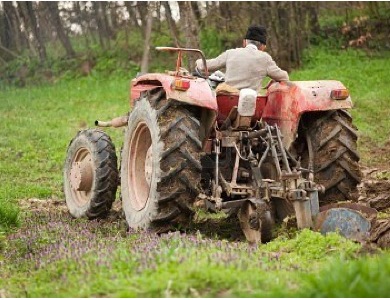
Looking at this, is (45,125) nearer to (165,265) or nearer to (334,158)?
(334,158)

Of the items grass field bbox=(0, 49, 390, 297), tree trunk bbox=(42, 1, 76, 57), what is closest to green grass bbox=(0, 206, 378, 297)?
grass field bbox=(0, 49, 390, 297)

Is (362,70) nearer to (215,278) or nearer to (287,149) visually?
(287,149)

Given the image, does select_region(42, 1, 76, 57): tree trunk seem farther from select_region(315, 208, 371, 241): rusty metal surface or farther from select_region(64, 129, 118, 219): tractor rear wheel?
select_region(315, 208, 371, 241): rusty metal surface

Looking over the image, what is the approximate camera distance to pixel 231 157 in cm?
748

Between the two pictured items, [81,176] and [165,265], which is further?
[81,176]

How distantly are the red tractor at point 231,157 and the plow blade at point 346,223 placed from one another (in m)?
0.01

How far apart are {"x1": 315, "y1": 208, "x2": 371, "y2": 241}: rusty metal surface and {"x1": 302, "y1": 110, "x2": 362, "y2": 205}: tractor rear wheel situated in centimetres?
128

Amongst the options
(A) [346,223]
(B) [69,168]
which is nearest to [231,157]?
(A) [346,223]

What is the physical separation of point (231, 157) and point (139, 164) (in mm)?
1096

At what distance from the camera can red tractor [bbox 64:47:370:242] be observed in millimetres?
6746

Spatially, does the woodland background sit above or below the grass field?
above

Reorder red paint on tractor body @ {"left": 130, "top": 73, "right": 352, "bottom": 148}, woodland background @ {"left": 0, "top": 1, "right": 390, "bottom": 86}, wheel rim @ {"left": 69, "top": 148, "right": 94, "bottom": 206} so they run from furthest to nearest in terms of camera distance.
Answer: woodland background @ {"left": 0, "top": 1, "right": 390, "bottom": 86}, wheel rim @ {"left": 69, "top": 148, "right": 94, "bottom": 206}, red paint on tractor body @ {"left": 130, "top": 73, "right": 352, "bottom": 148}

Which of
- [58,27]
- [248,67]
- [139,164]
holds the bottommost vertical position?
[139,164]

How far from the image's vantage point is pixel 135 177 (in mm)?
7969
